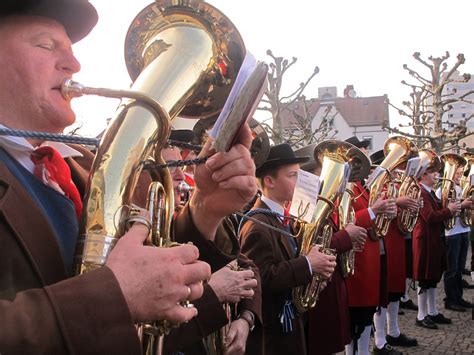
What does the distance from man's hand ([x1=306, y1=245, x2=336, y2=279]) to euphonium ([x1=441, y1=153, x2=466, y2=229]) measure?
19.4ft

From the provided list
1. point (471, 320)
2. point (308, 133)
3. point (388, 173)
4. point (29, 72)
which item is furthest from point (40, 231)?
point (308, 133)

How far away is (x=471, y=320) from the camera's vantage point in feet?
26.2

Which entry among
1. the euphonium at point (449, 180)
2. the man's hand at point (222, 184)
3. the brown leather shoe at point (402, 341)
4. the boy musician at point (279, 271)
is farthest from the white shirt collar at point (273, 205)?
the euphonium at point (449, 180)

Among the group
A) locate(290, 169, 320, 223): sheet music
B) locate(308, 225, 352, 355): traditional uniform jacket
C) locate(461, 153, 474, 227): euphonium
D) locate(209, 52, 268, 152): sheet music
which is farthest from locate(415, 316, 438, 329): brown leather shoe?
locate(209, 52, 268, 152): sheet music

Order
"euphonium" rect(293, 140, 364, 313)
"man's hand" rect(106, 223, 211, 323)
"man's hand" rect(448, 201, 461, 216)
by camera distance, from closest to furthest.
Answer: "man's hand" rect(106, 223, 211, 323) < "euphonium" rect(293, 140, 364, 313) < "man's hand" rect(448, 201, 461, 216)

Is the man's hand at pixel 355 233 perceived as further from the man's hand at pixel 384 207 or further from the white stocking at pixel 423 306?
the white stocking at pixel 423 306

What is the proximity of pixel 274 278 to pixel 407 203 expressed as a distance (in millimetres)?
3806

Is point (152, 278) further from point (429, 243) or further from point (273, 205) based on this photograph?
point (429, 243)

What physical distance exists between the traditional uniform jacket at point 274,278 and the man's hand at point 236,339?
82cm

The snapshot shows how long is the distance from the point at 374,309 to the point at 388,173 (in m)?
1.83

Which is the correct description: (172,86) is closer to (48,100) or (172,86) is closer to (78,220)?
(48,100)

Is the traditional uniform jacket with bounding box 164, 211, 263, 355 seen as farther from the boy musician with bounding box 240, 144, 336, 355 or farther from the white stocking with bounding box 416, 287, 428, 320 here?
the white stocking with bounding box 416, 287, 428, 320

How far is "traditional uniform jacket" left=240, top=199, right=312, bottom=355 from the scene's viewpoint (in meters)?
3.34

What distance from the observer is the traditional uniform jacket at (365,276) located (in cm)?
515
